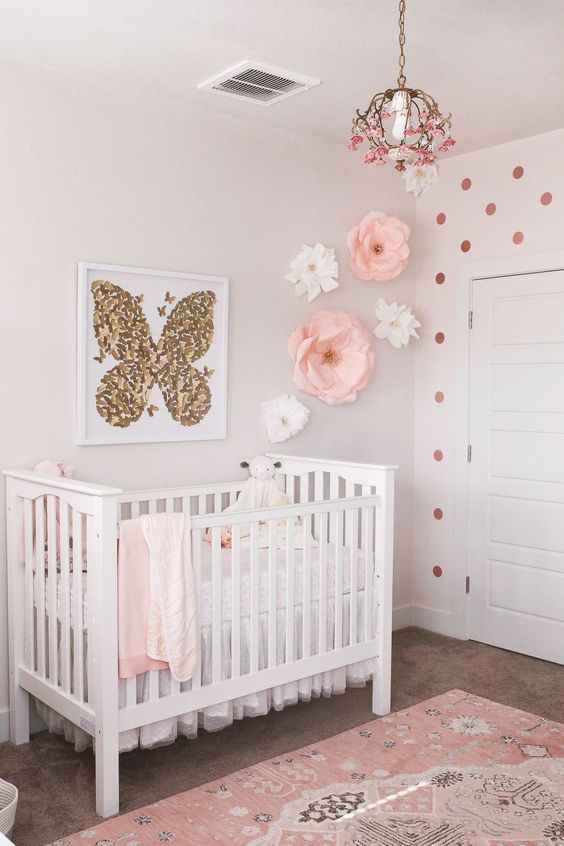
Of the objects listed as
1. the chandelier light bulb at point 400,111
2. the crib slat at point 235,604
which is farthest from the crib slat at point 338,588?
the chandelier light bulb at point 400,111

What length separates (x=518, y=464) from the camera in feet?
12.3

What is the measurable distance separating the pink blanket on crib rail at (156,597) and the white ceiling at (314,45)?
1503mm

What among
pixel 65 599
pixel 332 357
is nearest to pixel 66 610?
pixel 65 599

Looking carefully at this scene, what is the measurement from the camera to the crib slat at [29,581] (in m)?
2.66

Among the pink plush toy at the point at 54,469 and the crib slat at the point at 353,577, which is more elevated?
the pink plush toy at the point at 54,469

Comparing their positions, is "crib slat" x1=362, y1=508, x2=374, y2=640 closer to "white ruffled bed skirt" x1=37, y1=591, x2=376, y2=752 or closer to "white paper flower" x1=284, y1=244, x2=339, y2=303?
"white ruffled bed skirt" x1=37, y1=591, x2=376, y2=752

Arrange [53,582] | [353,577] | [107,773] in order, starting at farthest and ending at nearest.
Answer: [353,577] < [53,582] < [107,773]

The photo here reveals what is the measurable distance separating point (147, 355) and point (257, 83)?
3.54ft

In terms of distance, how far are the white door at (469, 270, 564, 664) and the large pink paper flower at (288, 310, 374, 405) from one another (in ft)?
2.00

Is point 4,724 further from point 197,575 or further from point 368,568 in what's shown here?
point 368,568

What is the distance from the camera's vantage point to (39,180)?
9.28ft

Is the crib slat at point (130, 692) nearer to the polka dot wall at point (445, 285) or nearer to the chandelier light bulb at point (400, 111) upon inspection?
the chandelier light bulb at point (400, 111)

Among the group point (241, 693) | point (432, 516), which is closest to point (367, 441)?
point (432, 516)

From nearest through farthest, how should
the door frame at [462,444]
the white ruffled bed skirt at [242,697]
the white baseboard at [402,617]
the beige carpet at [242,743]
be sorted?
the beige carpet at [242,743], the white ruffled bed skirt at [242,697], the door frame at [462,444], the white baseboard at [402,617]
